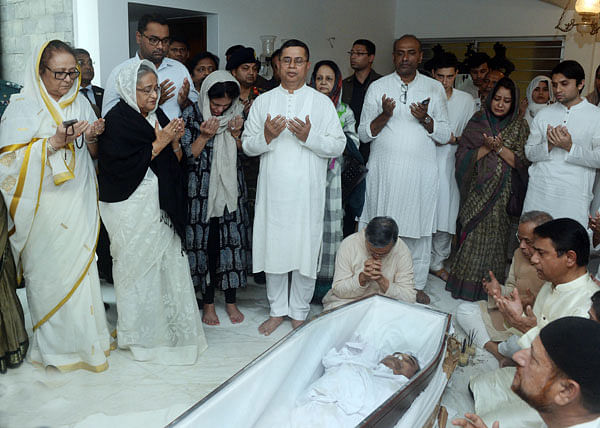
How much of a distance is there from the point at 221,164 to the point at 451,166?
216 centimetres

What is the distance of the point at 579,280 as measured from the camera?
2730 millimetres

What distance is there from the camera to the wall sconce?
5887mm

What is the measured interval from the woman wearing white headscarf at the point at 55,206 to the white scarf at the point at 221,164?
2.49 ft

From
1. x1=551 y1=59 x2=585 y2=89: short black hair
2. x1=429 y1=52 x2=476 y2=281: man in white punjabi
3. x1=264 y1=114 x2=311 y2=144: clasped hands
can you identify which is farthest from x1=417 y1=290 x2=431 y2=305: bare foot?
x1=551 y1=59 x2=585 y2=89: short black hair

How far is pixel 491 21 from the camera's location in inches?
319

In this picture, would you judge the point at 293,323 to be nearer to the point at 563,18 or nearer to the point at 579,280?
the point at 579,280

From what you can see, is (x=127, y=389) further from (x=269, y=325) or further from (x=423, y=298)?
(x=423, y=298)

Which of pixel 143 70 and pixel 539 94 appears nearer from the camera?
pixel 143 70

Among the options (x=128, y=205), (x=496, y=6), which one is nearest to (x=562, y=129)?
(x=128, y=205)

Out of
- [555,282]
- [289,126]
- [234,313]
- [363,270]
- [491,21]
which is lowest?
[234,313]

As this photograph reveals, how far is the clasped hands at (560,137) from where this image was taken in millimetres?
3914

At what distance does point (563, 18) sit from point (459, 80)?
1542 millimetres

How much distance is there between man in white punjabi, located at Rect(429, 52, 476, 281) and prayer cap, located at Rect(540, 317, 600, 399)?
10.3ft

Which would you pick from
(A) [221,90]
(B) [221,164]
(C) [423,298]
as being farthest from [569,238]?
(A) [221,90]
